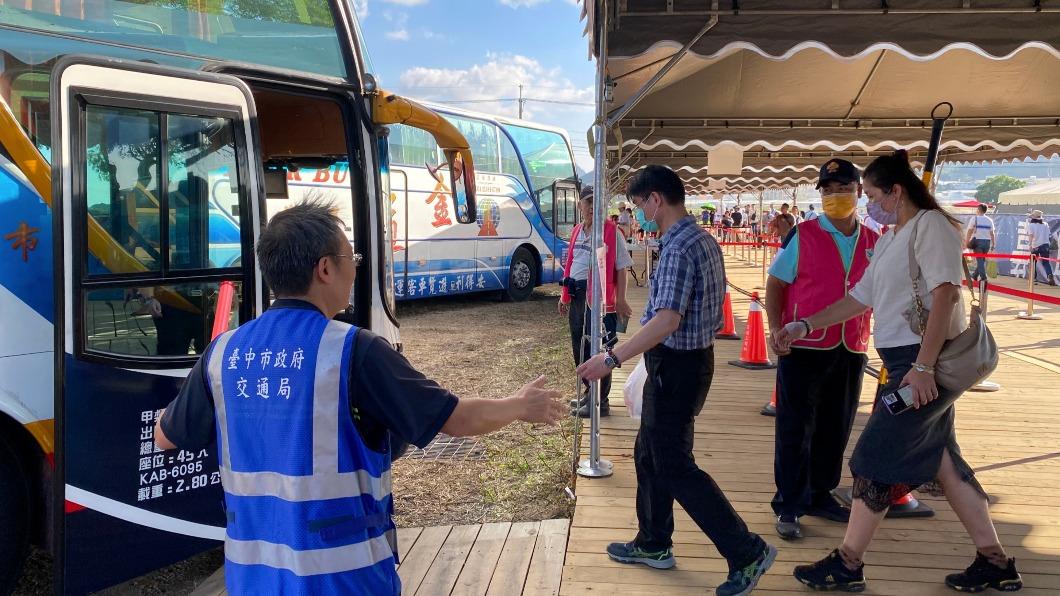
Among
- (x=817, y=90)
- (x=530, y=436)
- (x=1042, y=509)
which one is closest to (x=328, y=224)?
(x=1042, y=509)

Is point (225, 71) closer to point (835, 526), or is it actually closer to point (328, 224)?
point (328, 224)

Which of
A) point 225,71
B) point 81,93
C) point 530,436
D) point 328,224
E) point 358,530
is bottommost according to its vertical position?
point 530,436

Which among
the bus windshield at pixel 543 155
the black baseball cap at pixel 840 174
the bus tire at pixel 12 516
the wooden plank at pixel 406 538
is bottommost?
the wooden plank at pixel 406 538

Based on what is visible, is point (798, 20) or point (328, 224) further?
point (798, 20)

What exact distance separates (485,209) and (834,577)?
12030 mm

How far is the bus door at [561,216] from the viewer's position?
16.6 m

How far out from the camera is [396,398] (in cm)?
163

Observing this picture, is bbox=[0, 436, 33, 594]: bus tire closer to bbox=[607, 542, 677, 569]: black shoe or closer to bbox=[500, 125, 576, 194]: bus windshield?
bbox=[607, 542, 677, 569]: black shoe

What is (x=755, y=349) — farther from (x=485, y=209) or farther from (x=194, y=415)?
(x=485, y=209)

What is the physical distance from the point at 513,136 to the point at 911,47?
11654mm

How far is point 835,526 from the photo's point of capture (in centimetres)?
385

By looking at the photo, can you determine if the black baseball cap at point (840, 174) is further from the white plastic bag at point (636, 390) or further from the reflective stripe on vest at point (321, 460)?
the reflective stripe on vest at point (321, 460)

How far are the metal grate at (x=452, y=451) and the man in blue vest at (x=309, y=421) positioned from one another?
3.91 metres

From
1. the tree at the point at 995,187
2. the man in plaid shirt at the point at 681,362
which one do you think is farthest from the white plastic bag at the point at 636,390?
the tree at the point at 995,187
